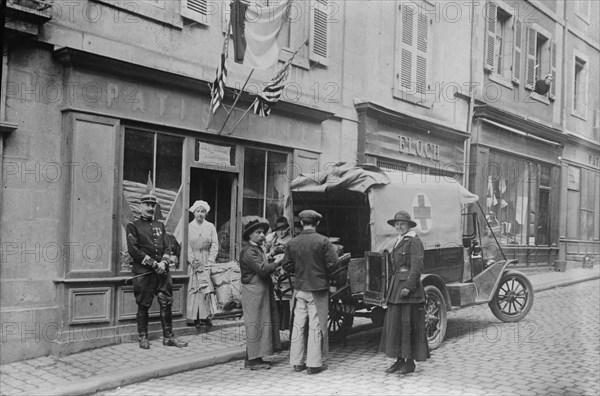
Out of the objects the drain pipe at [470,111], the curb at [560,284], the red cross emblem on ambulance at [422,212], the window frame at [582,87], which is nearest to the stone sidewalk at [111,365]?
the red cross emblem on ambulance at [422,212]

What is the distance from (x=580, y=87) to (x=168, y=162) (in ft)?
49.6

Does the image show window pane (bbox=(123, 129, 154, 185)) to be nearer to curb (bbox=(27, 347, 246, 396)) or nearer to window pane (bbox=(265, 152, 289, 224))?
window pane (bbox=(265, 152, 289, 224))

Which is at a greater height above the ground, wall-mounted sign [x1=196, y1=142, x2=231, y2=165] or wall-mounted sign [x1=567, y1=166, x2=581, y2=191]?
wall-mounted sign [x1=567, y1=166, x2=581, y2=191]

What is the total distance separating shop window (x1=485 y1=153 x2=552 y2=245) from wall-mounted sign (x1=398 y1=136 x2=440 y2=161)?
9.02ft

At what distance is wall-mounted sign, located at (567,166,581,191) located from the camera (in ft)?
65.9

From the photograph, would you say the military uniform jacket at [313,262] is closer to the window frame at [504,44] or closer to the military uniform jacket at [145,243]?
the military uniform jacket at [145,243]

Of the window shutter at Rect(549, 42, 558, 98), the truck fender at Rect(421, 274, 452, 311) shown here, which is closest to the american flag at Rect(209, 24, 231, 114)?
the truck fender at Rect(421, 274, 452, 311)

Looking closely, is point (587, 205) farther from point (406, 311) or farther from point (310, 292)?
point (310, 292)

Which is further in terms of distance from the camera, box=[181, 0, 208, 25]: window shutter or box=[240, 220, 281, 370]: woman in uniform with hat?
box=[181, 0, 208, 25]: window shutter

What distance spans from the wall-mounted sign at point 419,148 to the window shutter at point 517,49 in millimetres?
4461

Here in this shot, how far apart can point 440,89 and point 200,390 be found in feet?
37.4

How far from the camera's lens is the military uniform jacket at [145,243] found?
284 inches

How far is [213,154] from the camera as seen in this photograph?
918cm

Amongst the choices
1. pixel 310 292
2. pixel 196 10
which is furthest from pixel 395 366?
pixel 196 10
